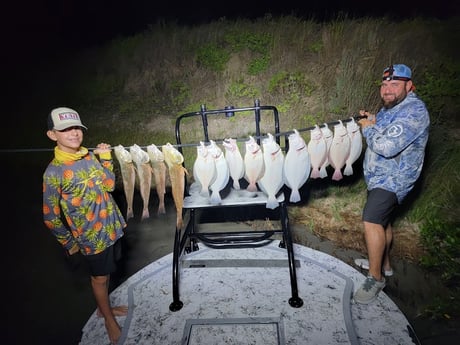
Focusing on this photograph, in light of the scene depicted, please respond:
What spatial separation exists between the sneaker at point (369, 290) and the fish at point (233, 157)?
5.64ft

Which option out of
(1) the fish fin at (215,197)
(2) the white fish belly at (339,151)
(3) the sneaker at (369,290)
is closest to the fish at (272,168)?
(1) the fish fin at (215,197)

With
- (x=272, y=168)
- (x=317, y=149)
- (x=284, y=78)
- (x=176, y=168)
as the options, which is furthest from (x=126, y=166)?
(x=284, y=78)

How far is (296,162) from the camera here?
7.37 feet

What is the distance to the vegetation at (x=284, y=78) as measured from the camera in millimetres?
4680

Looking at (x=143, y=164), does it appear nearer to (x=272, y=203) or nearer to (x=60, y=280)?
(x=272, y=203)

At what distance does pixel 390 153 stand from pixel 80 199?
2.55 metres

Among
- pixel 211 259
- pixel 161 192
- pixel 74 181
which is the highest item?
pixel 74 181

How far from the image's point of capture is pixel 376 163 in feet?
7.77

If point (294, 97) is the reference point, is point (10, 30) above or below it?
above

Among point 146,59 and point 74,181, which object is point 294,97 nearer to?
point 146,59

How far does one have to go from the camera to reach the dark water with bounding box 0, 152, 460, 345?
3.02 metres

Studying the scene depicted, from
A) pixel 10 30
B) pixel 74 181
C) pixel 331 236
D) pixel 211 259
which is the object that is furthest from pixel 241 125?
pixel 10 30

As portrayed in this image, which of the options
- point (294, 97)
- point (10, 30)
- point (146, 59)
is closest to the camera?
point (294, 97)

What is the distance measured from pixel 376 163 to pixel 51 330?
166 inches
